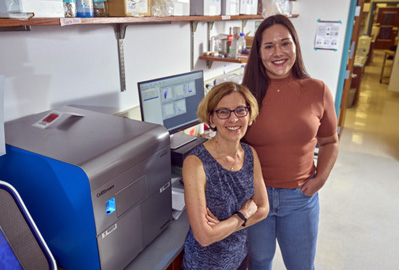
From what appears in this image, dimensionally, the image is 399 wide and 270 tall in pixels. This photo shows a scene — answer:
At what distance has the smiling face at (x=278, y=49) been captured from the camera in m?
1.31

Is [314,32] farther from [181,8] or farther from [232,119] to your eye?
[232,119]

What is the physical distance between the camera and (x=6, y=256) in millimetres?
780

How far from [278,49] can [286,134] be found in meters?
0.36

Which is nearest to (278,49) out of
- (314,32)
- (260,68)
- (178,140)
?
(260,68)

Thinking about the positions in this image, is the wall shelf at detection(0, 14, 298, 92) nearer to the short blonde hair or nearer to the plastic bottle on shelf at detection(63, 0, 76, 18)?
the plastic bottle on shelf at detection(63, 0, 76, 18)

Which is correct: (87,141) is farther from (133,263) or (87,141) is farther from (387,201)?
(387,201)

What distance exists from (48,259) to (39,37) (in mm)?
860

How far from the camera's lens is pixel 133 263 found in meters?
1.11

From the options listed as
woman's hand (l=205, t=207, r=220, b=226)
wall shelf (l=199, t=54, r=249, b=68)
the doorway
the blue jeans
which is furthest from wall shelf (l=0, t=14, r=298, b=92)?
the doorway

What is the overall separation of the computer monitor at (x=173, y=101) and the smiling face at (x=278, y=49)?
0.51 metres

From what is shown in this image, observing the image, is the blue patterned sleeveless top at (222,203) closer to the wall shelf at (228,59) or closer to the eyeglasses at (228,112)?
the eyeglasses at (228,112)

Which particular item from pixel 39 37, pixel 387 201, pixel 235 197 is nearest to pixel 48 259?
pixel 235 197

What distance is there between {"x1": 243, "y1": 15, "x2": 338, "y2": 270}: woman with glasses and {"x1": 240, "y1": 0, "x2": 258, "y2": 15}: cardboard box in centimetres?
107

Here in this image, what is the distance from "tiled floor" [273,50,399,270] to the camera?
7.19 feet
